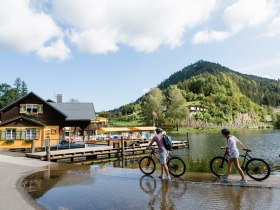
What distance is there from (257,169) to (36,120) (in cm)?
3361

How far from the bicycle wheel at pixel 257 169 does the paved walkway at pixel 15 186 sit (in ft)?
25.0

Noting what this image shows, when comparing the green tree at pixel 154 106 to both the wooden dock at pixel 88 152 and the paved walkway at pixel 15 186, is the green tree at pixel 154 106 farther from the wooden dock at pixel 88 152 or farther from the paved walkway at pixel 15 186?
the paved walkway at pixel 15 186

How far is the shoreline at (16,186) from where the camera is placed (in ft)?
29.0

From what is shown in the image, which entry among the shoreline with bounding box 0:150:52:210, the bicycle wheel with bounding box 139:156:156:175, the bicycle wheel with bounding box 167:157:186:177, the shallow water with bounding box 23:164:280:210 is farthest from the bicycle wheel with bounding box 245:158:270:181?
the shoreline with bounding box 0:150:52:210

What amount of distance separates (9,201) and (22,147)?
27.5 metres

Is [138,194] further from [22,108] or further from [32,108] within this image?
[22,108]

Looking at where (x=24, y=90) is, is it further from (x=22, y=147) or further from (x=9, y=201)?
(x=9, y=201)

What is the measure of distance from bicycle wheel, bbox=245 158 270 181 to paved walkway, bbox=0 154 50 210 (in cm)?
762

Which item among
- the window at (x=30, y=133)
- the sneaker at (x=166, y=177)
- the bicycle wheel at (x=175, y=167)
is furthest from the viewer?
the window at (x=30, y=133)

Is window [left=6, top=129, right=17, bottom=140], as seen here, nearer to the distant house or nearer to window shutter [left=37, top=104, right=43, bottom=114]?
the distant house

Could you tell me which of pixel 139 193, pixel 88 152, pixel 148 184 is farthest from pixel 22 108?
pixel 139 193

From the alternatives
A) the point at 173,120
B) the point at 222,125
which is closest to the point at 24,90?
the point at 173,120

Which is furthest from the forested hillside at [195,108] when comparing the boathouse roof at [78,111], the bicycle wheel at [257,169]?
the bicycle wheel at [257,169]

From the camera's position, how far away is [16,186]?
456 inches
